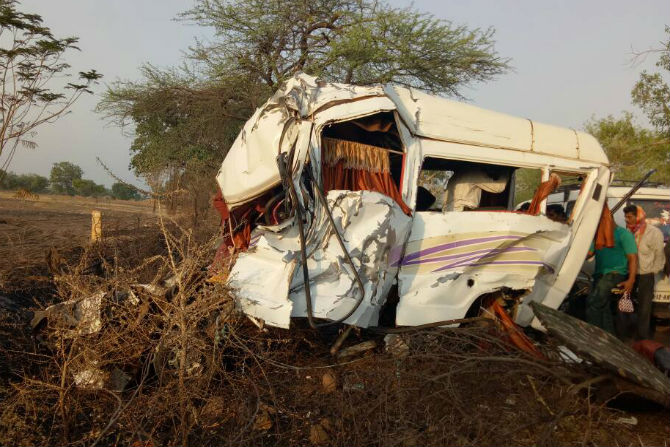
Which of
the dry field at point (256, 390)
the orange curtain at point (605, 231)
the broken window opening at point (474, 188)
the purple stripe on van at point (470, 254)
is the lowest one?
the dry field at point (256, 390)

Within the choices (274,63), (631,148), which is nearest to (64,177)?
(274,63)

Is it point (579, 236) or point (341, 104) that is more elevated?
point (341, 104)

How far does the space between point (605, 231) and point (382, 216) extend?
3128mm

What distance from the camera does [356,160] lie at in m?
4.59

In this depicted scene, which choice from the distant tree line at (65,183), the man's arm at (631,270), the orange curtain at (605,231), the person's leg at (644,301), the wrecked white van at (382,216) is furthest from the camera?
the distant tree line at (65,183)

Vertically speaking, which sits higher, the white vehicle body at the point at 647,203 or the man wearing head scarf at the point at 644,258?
the white vehicle body at the point at 647,203

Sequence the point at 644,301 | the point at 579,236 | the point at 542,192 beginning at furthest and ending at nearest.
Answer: the point at 644,301 < the point at 579,236 < the point at 542,192

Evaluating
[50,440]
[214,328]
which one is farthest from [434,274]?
[50,440]

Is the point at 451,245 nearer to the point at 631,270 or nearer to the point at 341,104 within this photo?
the point at 341,104

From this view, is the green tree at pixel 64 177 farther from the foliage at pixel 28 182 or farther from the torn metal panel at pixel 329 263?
the torn metal panel at pixel 329 263

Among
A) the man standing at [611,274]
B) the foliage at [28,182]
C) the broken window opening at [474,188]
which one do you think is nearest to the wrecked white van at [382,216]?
the broken window opening at [474,188]

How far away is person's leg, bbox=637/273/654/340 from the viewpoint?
6.39 meters

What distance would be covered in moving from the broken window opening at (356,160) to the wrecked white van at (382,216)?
0.01 m

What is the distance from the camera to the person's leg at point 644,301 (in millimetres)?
6391
